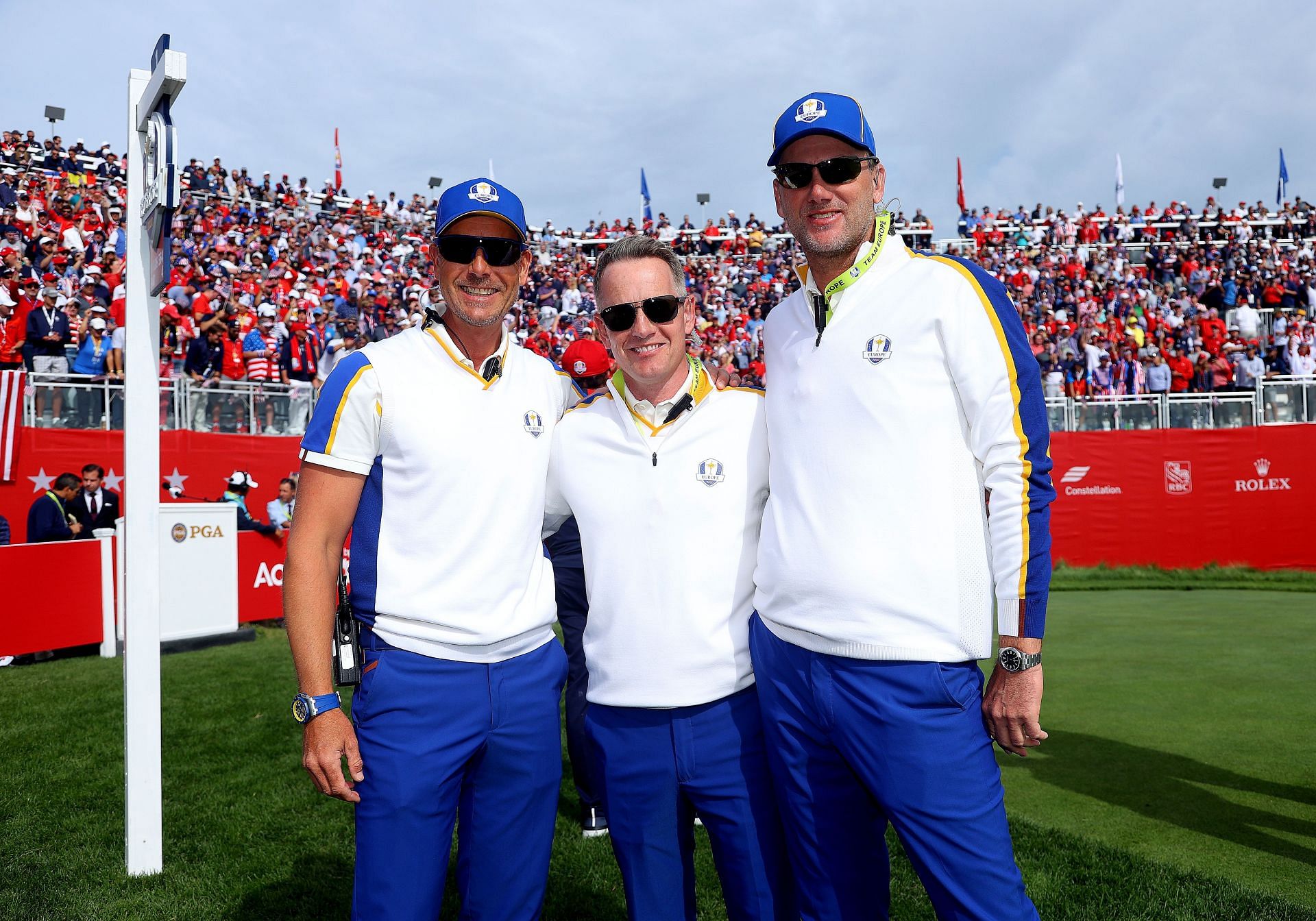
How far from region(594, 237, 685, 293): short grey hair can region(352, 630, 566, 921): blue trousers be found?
→ 3.95 ft

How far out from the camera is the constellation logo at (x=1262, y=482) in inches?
594

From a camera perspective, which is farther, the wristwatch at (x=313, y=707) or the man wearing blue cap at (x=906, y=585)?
the wristwatch at (x=313, y=707)

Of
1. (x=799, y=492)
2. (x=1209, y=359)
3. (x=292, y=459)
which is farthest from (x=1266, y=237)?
(x=799, y=492)

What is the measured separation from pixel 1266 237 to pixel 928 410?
116 feet

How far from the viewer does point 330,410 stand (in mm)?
2680

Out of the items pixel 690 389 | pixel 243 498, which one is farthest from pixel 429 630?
pixel 243 498

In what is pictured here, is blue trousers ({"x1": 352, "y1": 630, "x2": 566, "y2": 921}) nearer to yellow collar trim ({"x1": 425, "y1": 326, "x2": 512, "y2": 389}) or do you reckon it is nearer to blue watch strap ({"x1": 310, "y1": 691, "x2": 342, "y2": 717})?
blue watch strap ({"x1": 310, "y1": 691, "x2": 342, "y2": 717})

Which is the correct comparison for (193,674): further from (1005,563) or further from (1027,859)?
(1005,563)

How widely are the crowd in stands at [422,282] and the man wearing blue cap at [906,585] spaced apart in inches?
407

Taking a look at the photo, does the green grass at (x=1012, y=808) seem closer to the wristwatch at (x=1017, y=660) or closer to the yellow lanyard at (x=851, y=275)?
the wristwatch at (x=1017, y=660)

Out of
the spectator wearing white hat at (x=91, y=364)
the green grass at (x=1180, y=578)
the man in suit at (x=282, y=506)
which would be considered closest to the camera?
the spectator wearing white hat at (x=91, y=364)

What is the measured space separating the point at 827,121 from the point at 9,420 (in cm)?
1277

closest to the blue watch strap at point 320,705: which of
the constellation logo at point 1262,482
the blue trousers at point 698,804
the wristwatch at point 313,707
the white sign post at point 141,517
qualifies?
the wristwatch at point 313,707

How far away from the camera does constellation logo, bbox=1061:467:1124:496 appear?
15.6 meters
